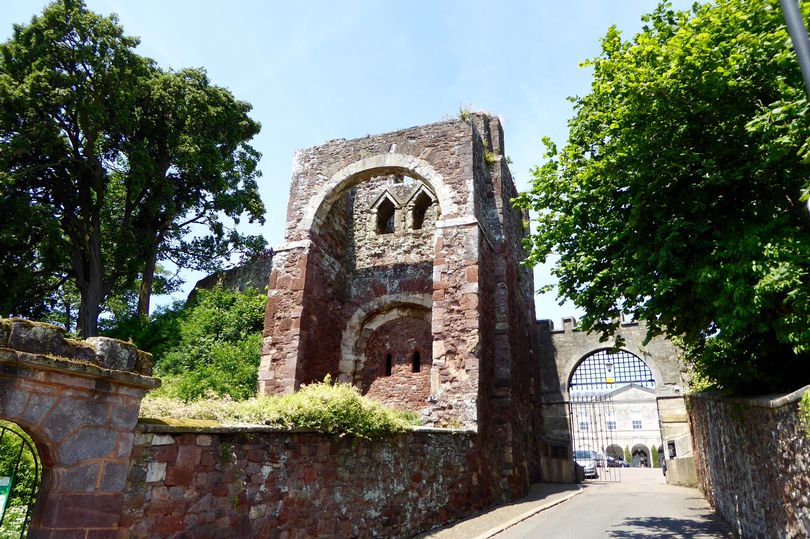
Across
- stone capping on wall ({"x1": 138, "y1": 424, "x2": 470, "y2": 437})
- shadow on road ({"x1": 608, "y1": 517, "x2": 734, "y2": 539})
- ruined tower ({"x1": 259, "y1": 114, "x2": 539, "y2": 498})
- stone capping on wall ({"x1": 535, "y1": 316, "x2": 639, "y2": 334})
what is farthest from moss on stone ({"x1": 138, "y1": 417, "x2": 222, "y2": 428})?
stone capping on wall ({"x1": 535, "y1": 316, "x2": 639, "y2": 334})

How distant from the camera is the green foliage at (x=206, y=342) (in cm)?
1345

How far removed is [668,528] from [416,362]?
6.82m

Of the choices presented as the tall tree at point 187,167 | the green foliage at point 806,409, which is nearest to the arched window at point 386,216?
the tall tree at point 187,167

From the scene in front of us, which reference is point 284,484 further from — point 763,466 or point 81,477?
point 763,466

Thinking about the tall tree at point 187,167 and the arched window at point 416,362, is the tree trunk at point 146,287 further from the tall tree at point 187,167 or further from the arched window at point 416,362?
the arched window at point 416,362

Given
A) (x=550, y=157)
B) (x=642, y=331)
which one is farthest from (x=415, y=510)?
(x=642, y=331)

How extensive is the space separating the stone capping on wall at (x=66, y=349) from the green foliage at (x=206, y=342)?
898cm

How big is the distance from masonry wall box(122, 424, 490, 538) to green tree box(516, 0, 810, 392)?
3509 mm

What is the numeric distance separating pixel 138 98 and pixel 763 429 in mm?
19719

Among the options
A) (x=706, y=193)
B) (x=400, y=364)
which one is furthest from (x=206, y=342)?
(x=706, y=193)

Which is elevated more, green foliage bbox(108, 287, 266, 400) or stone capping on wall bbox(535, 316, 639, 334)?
stone capping on wall bbox(535, 316, 639, 334)

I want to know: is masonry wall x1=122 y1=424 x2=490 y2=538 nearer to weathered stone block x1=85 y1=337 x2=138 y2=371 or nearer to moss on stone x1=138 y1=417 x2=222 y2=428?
moss on stone x1=138 y1=417 x2=222 y2=428

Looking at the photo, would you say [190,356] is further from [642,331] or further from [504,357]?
[642,331]

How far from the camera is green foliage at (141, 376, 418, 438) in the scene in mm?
5105
